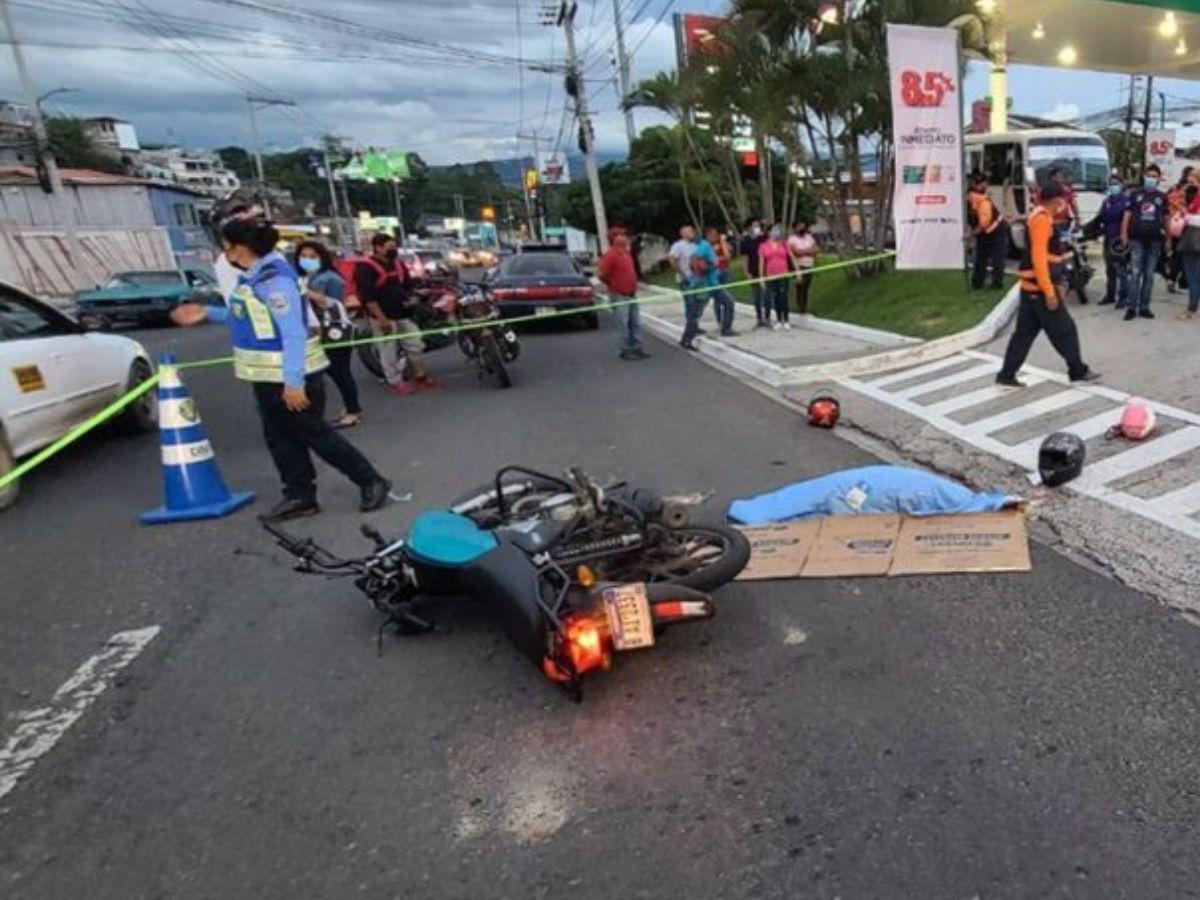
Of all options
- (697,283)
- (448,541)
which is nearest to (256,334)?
(448,541)

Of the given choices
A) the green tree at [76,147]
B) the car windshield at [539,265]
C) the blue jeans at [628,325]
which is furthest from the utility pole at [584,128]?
the green tree at [76,147]

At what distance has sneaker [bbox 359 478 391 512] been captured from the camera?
5.81m

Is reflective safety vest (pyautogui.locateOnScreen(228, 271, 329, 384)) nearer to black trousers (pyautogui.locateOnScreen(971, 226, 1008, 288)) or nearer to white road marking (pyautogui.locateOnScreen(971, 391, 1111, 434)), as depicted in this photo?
white road marking (pyautogui.locateOnScreen(971, 391, 1111, 434))

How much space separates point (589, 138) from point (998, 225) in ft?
65.6

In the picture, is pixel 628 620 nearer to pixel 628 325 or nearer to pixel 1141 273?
pixel 1141 273

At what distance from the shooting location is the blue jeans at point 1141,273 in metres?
9.69

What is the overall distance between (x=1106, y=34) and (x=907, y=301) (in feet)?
41.8

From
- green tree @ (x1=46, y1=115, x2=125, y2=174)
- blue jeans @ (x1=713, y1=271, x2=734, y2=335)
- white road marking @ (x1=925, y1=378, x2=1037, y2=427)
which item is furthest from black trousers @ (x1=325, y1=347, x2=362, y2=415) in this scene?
green tree @ (x1=46, y1=115, x2=125, y2=174)

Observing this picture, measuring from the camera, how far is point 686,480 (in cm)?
606

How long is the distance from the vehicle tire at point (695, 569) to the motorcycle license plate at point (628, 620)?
0.45 m

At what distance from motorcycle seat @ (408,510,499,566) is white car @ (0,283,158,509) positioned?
166 inches

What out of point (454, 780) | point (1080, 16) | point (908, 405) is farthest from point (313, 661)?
point (1080, 16)

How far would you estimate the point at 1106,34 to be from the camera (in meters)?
20.3

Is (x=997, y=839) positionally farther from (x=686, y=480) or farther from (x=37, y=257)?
(x=37, y=257)
